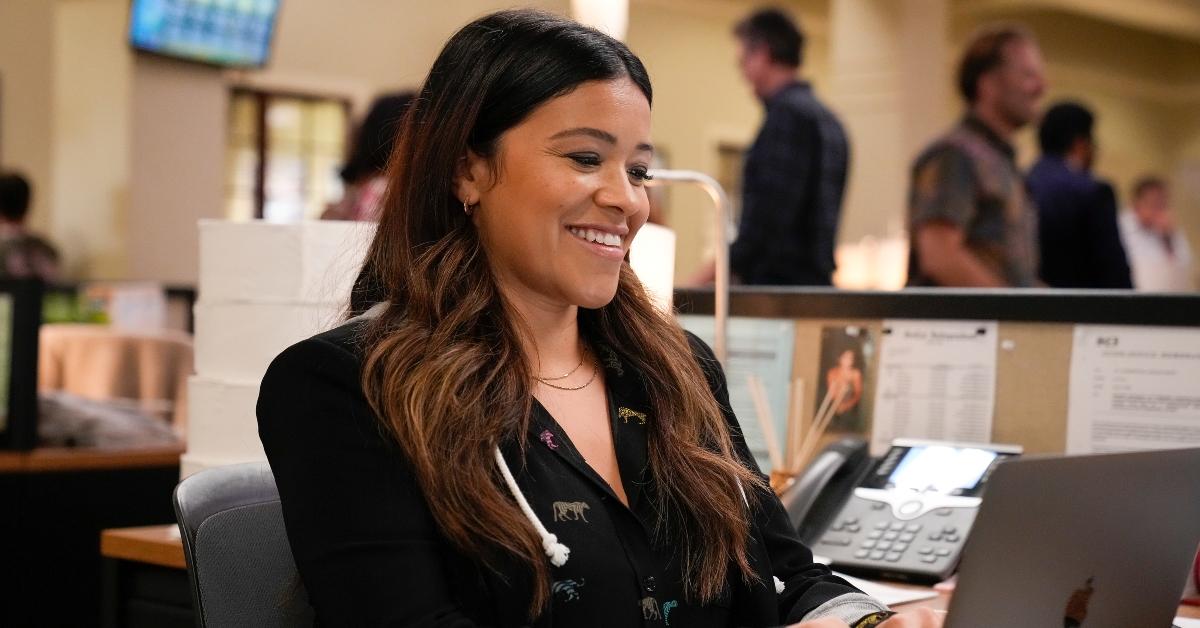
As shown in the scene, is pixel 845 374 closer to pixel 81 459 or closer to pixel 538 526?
pixel 538 526

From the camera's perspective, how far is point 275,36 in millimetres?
8352

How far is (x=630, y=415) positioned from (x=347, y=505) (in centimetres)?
40

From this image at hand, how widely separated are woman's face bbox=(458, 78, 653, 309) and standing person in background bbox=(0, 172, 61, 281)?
4.47m

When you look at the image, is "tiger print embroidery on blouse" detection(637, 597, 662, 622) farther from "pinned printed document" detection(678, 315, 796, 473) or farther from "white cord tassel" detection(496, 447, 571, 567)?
"pinned printed document" detection(678, 315, 796, 473)

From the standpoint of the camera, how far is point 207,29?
7.38 meters

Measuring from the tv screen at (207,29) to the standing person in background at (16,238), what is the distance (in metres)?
1.83

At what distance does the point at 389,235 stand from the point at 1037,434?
1.11 meters

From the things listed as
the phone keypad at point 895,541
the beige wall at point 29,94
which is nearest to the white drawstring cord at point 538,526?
the phone keypad at point 895,541

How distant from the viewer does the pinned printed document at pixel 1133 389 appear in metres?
2.02

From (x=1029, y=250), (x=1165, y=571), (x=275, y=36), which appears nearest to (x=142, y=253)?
(x=275, y=36)

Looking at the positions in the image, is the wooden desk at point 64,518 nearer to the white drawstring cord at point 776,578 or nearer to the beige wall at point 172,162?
the white drawstring cord at point 776,578

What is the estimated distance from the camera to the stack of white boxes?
203cm

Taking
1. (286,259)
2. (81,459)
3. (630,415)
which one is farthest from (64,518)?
(630,415)

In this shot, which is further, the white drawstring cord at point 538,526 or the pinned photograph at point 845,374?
the pinned photograph at point 845,374
